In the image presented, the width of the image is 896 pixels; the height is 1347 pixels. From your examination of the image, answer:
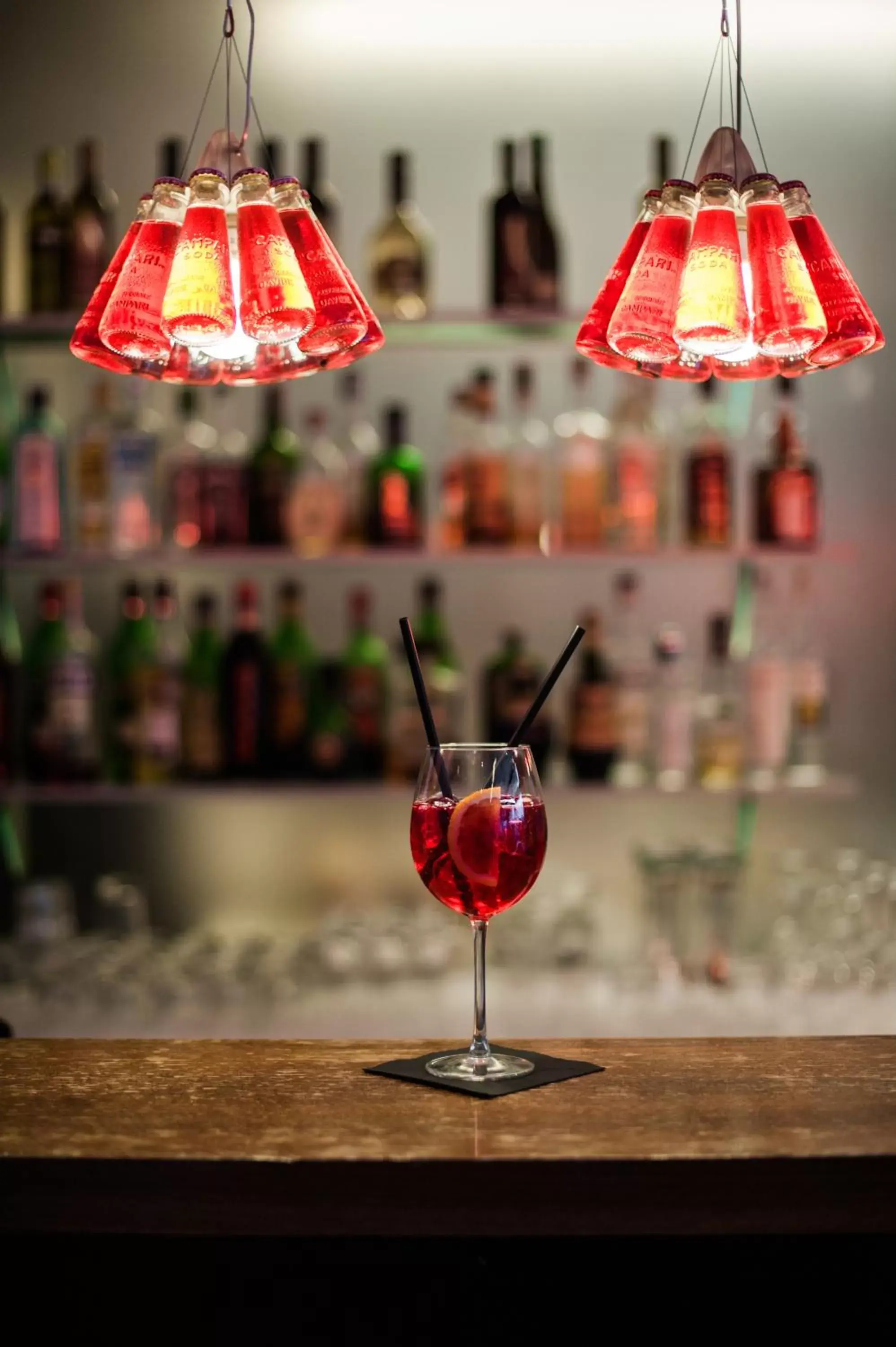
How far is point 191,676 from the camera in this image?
2600mm

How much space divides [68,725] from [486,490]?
793mm

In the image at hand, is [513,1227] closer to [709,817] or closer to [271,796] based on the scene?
[271,796]

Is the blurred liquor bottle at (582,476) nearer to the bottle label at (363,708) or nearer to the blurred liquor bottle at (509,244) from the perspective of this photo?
the blurred liquor bottle at (509,244)

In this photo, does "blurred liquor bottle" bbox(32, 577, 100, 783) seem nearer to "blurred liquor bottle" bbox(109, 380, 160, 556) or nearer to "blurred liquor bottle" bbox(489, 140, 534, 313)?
"blurred liquor bottle" bbox(109, 380, 160, 556)

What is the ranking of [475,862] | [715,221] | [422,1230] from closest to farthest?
1. [422,1230]
2. [475,862]
3. [715,221]

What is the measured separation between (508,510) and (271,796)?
24.3 inches

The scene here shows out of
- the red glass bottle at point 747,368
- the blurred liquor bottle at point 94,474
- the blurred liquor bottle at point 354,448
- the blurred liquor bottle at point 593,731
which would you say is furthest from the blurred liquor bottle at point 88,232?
the red glass bottle at point 747,368

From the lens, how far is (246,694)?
8.08 ft

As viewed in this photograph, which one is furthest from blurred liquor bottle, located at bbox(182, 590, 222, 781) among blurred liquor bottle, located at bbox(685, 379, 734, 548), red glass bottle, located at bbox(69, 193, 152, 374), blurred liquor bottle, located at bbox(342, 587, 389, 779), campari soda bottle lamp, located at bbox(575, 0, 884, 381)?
campari soda bottle lamp, located at bbox(575, 0, 884, 381)

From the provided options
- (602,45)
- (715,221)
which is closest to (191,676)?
(602,45)

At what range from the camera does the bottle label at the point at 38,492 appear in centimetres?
242

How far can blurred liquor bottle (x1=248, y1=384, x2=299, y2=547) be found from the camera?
2.41 m

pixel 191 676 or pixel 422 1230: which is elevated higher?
pixel 191 676

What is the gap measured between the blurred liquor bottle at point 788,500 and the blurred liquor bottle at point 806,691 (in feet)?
0.51
